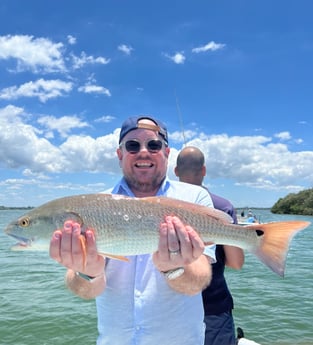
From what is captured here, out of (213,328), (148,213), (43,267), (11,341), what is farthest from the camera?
(43,267)

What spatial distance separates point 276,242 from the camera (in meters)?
3.02

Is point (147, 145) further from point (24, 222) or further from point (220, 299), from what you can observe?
point (220, 299)

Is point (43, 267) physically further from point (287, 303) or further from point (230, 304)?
point (230, 304)

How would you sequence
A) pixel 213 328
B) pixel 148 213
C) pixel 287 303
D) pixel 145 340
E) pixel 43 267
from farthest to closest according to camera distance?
pixel 43 267 < pixel 287 303 < pixel 213 328 < pixel 148 213 < pixel 145 340

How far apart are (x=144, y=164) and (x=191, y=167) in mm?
1772

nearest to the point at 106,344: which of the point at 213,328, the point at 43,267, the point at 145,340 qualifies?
the point at 145,340

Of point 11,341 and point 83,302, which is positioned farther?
point 83,302

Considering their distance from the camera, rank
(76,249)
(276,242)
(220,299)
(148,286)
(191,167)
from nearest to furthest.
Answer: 1. (76,249)
2. (148,286)
3. (276,242)
4. (220,299)
5. (191,167)

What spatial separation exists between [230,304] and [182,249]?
1925 millimetres

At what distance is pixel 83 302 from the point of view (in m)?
11.6

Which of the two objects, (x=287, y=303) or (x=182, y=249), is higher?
(x=182, y=249)

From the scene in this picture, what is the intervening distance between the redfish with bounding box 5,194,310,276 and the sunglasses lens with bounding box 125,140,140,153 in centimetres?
53

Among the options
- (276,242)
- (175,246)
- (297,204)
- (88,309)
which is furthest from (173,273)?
(297,204)

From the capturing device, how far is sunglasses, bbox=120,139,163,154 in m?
3.40
